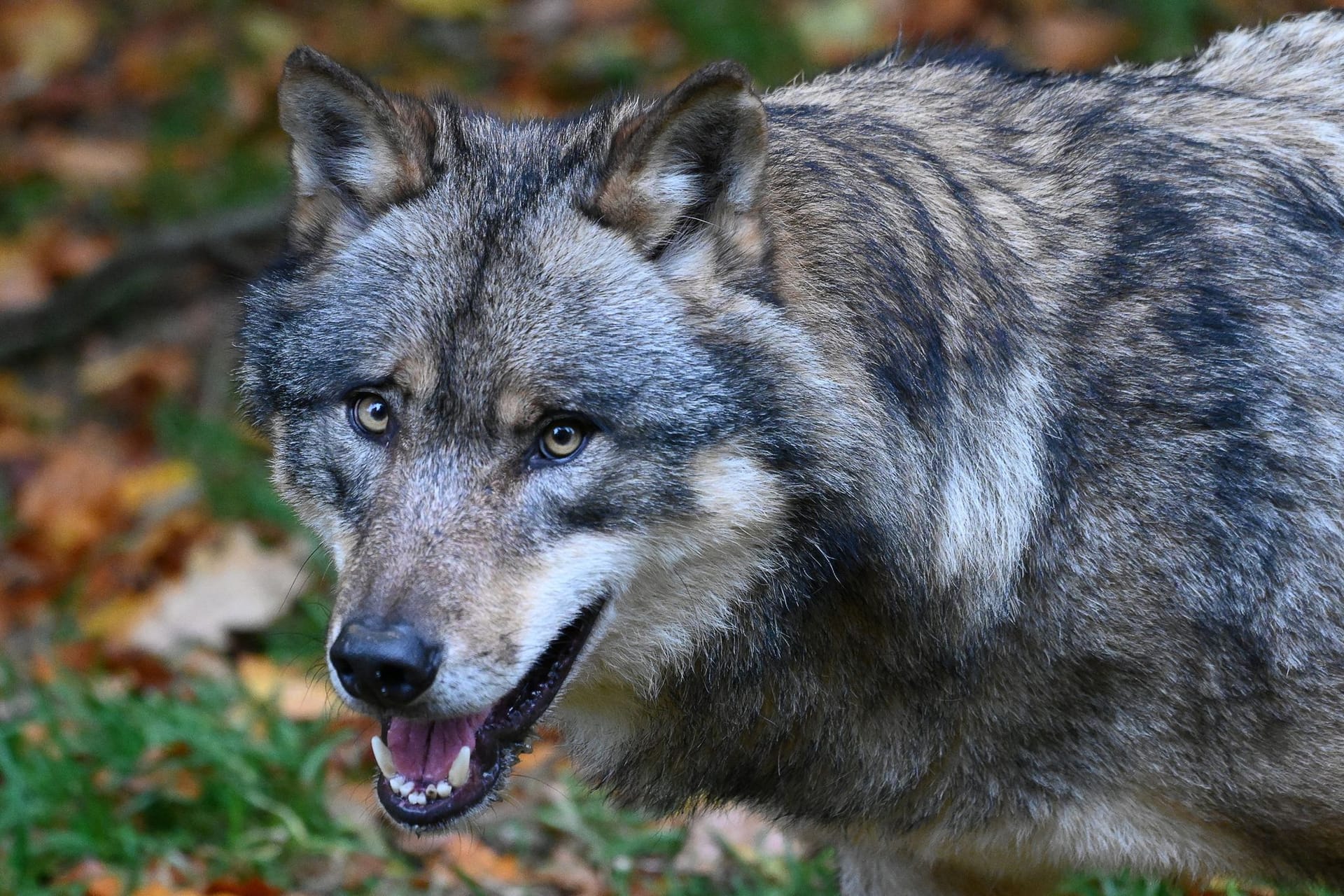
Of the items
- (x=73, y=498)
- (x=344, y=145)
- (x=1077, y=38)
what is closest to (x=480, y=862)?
(x=344, y=145)

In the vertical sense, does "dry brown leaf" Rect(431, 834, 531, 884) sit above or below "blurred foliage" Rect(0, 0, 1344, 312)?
below

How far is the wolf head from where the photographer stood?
9.81 ft

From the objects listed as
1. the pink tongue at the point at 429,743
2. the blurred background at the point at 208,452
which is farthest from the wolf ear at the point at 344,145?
the blurred background at the point at 208,452

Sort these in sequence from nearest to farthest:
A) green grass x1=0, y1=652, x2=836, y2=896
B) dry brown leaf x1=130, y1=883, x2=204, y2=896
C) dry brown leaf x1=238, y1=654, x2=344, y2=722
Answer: dry brown leaf x1=130, y1=883, x2=204, y2=896 < green grass x1=0, y1=652, x2=836, y2=896 < dry brown leaf x1=238, y1=654, x2=344, y2=722

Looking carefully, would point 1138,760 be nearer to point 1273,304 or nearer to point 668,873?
point 1273,304

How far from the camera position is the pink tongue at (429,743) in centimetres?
316

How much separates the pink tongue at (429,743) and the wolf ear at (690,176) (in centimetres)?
109

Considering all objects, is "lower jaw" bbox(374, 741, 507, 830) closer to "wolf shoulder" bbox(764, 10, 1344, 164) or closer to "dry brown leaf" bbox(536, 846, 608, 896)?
"wolf shoulder" bbox(764, 10, 1344, 164)

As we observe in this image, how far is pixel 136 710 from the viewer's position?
525cm

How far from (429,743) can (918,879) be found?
4.80ft

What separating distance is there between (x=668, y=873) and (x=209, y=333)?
500 cm

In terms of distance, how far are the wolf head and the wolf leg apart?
0.98 meters

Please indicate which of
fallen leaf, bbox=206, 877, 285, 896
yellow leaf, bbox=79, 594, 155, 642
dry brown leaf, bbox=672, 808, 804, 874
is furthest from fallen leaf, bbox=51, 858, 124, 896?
dry brown leaf, bbox=672, 808, 804, 874

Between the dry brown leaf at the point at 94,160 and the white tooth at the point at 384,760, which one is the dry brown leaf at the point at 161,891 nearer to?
the white tooth at the point at 384,760
